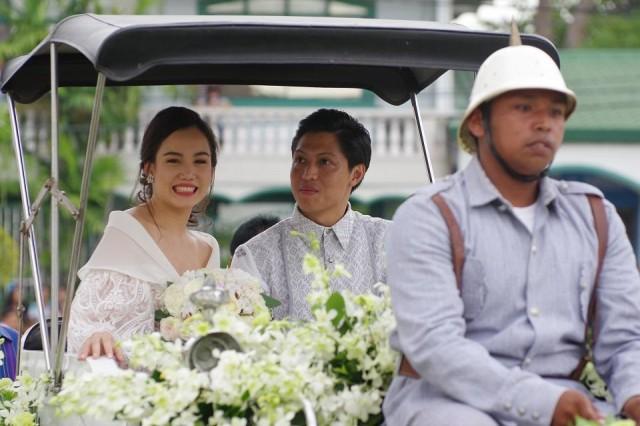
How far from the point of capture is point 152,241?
577cm

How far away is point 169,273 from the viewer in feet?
18.7

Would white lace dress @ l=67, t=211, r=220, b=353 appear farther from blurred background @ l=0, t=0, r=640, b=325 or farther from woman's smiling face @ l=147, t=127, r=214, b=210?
blurred background @ l=0, t=0, r=640, b=325

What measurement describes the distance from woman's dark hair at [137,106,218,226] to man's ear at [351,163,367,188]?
0.59 m

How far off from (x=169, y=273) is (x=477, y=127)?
197cm

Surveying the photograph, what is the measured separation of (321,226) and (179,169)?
25.4 inches

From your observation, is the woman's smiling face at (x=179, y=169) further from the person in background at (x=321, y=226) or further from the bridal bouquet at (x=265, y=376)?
the bridal bouquet at (x=265, y=376)

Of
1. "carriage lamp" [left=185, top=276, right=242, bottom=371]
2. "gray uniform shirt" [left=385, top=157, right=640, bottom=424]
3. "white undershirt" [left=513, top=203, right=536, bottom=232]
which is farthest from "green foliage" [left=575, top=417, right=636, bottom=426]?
"carriage lamp" [left=185, top=276, right=242, bottom=371]

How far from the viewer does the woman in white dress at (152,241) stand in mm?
5430

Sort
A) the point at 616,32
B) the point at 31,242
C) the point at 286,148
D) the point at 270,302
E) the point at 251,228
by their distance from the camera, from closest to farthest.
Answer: the point at 270,302, the point at 31,242, the point at 251,228, the point at 286,148, the point at 616,32

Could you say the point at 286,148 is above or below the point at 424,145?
below

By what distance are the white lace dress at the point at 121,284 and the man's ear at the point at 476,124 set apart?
1804 mm

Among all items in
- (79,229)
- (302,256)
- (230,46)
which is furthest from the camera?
(302,256)

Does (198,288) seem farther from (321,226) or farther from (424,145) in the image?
(424,145)

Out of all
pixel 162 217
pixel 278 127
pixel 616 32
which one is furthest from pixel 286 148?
pixel 162 217
